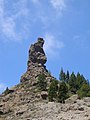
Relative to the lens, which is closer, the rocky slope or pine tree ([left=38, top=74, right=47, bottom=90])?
the rocky slope

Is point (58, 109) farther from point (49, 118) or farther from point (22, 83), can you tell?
point (22, 83)

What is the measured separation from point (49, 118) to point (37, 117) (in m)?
5.11

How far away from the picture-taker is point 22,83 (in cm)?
18950

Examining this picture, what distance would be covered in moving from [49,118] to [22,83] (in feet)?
307

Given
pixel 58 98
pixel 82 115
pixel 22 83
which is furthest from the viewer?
pixel 22 83

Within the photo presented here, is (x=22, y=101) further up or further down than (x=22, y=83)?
further down

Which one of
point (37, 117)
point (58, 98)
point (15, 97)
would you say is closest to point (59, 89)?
point (58, 98)

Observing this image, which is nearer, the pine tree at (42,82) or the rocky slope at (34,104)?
→ the rocky slope at (34,104)

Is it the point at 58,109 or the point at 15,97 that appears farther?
the point at 15,97

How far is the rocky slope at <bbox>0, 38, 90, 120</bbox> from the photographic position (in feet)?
328

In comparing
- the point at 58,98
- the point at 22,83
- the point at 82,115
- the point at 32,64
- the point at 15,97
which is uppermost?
the point at 32,64

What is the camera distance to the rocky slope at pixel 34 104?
328ft

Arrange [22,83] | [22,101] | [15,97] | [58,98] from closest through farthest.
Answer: [58,98] < [22,101] < [15,97] < [22,83]

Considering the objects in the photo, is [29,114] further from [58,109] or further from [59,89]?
[59,89]
